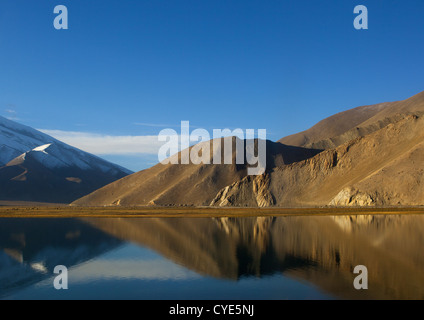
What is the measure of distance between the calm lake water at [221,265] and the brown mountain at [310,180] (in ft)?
158

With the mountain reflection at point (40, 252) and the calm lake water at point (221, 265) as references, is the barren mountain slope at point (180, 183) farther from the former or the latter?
the calm lake water at point (221, 265)

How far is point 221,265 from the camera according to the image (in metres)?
24.1

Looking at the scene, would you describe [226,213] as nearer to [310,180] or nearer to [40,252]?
[310,180]

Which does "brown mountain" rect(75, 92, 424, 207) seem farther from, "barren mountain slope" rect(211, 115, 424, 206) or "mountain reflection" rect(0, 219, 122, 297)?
"mountain reflection" rect(0, 219, 122, 297)

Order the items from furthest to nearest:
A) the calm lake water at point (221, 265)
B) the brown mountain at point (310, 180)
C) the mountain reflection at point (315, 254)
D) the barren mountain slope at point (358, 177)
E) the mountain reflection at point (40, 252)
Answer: the brown mountain at point (310, 180)
the barren mountain slope at point (358, 177)
the mountain reflection at point (40, 252)
the mountain reflection at point (315, 254)
the calm lake water at point (221, 265)

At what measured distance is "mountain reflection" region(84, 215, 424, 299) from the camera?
749 inches

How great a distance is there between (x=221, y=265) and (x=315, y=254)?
6.94m

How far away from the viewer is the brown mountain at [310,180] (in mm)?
83625

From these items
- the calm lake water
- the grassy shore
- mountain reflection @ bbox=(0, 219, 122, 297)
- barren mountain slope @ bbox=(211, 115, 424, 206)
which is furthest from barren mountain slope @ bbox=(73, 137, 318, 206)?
the calm lake water

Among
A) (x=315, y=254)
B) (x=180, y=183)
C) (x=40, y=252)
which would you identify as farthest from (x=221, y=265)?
(x=180, y=183)

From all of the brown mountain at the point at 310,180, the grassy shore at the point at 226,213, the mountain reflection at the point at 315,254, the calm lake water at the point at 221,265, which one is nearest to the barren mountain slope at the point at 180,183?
the brown mountain at the point at 310,180

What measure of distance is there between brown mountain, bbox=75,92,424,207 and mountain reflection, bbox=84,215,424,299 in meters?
44.9
